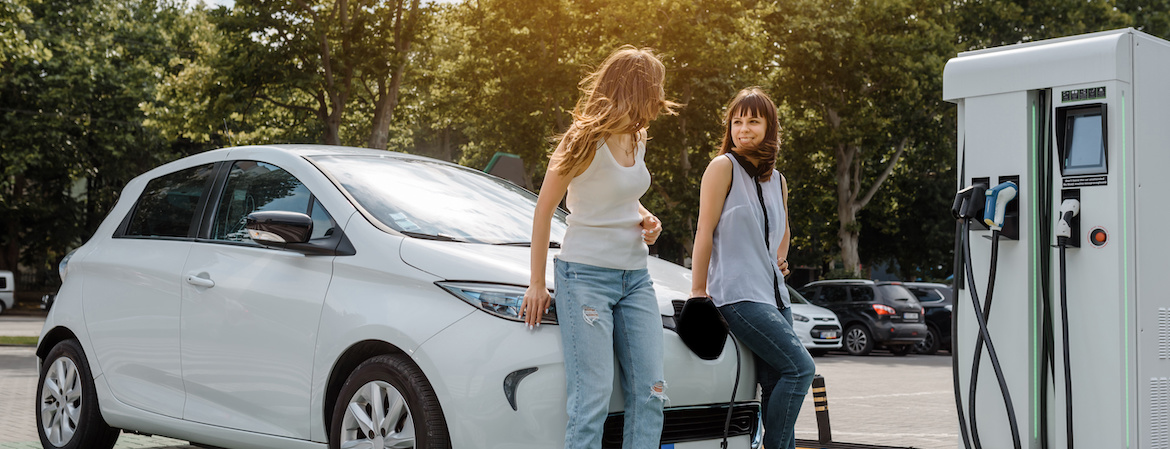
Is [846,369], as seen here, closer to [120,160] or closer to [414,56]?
[414,56]

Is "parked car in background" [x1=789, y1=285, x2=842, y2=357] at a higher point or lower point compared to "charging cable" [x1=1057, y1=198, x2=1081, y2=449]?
lower

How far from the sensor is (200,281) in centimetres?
500

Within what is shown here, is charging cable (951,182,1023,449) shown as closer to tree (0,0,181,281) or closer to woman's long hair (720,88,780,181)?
woman's long hair (720,88,780,181)

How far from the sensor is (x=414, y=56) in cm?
2386

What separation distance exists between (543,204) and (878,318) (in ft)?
63.5

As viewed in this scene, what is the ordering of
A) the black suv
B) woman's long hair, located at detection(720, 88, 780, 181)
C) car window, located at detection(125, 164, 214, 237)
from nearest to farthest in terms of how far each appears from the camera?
woman's long hair, located at detection(720, 88, 780, 181), car window, located at detection(125, 164, 214, 237), the black suv

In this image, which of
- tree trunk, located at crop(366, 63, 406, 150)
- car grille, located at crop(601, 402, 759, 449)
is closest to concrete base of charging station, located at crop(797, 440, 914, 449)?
car grille, located at crop(601, 402, 759, 449)

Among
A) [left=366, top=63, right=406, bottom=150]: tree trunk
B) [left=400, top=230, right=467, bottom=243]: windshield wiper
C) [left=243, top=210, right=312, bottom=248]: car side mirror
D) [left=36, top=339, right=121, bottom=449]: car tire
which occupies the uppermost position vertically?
[left=366, top=63, right=406, bottom=150]: tree trunk

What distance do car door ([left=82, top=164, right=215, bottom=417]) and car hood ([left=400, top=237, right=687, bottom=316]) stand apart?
161cm

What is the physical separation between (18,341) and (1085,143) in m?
19.1

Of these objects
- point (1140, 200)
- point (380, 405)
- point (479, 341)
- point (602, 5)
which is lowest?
point (380, 405)

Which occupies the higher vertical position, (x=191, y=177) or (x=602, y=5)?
(x=602, y=5)

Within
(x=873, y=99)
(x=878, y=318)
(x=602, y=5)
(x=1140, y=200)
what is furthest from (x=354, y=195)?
(x=873, y=99)

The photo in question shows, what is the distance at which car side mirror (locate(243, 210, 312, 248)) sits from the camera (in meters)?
4.40
